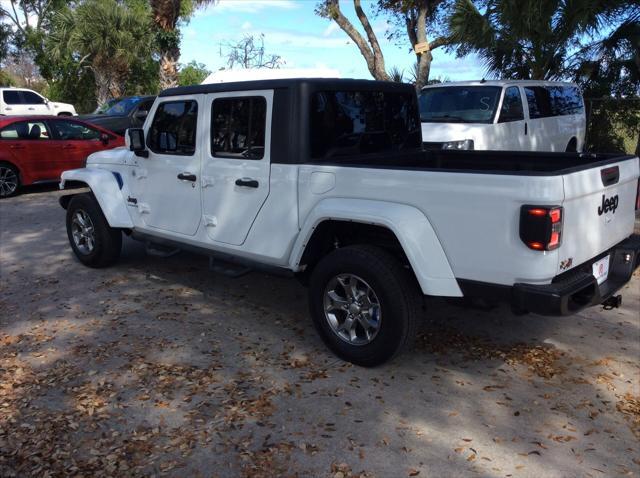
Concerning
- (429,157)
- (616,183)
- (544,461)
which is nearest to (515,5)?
(429,157)

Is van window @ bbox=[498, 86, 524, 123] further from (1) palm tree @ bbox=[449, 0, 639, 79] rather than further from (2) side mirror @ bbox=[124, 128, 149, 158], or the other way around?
(2) side mirror @ bbox=[124, 128, 149, 158]

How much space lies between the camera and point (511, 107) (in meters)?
9.33

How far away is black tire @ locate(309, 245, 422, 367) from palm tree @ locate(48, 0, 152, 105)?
24.2 m

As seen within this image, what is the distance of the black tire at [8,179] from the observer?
10.8 meters

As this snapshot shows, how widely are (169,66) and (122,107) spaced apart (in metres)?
4.10

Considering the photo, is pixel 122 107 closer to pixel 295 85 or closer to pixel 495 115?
pixel 495 115

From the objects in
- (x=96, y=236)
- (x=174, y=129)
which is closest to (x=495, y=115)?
(x=174, y=129)

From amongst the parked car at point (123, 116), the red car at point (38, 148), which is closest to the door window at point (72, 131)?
the red car at point (38, 148)

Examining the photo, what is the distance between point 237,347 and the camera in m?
4.34

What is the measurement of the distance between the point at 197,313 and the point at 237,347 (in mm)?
826

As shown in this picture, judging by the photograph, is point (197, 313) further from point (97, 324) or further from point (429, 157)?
point (429, 157)

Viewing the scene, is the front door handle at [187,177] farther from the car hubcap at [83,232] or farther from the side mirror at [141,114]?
the side mirror at [141,114]

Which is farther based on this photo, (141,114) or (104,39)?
(104,39)

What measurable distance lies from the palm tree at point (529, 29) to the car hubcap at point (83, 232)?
335 inches
